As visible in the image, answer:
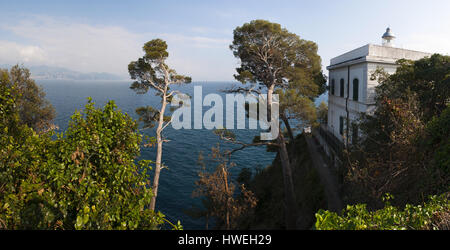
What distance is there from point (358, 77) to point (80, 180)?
17480 mm

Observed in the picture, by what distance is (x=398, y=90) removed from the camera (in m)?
13.1

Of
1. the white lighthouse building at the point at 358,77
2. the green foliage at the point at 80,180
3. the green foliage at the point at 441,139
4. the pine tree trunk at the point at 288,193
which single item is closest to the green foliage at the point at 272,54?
the white lighthouse building at the point at 358,77

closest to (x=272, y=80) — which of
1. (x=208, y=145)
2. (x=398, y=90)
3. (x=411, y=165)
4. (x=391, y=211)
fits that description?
(x=398, y=90)

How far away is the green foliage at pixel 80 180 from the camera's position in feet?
12.0

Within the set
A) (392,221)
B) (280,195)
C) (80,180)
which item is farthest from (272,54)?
(80,180)

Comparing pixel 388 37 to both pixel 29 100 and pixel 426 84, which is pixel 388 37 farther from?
pixel 29 100

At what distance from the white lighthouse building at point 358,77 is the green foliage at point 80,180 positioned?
1103cm

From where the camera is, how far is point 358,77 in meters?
17.0

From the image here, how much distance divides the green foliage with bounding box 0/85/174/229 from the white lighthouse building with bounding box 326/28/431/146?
11.0 m

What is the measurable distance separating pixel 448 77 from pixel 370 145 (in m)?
4.51

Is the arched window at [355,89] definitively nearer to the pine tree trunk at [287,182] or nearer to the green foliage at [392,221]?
the pine tree trunk at [287,182]

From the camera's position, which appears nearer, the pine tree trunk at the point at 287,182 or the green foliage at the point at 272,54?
the pine tree trunk at the point at 287,182

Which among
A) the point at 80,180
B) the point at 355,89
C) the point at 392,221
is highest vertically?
the point at 355,89
